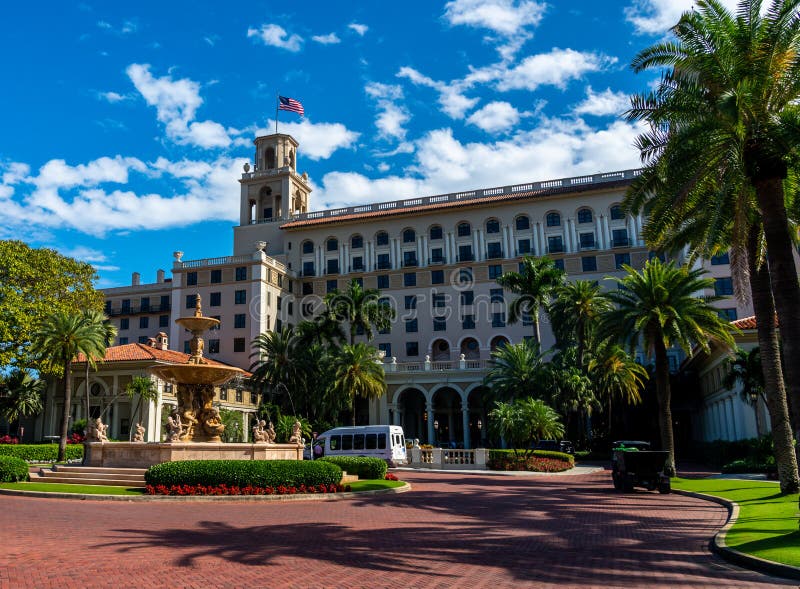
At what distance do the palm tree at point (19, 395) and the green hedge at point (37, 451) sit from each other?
18.2m

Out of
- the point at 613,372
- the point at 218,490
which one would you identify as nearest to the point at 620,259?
the point at 613,372

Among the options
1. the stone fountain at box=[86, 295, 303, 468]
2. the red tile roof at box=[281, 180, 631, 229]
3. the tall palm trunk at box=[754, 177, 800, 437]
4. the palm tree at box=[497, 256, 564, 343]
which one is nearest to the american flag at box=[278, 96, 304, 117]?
the red tile roof at box=[281, 180, 631, 229]

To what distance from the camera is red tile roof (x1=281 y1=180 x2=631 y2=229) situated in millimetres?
67938

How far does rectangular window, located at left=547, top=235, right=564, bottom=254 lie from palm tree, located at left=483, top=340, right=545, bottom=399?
742 inches

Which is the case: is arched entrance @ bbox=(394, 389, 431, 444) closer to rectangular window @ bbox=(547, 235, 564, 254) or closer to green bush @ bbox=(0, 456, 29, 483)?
rectangular window @ bbox=(547, 235, 564, 254)

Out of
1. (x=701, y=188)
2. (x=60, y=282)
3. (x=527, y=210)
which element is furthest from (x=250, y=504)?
(x=527, y=210)

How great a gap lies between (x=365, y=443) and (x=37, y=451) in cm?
1942

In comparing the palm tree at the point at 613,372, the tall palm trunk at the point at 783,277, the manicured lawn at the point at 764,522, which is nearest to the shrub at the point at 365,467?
the manicured lawn at the point at 764,522

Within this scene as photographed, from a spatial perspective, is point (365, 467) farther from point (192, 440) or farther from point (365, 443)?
point (365, 443)

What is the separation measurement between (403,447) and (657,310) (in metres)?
18.4

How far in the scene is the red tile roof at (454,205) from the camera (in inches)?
2675

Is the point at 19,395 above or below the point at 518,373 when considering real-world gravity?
below

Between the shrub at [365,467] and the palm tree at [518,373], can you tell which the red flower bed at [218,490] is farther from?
the palm tree at [518,373]

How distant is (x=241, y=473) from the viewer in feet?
67.5
